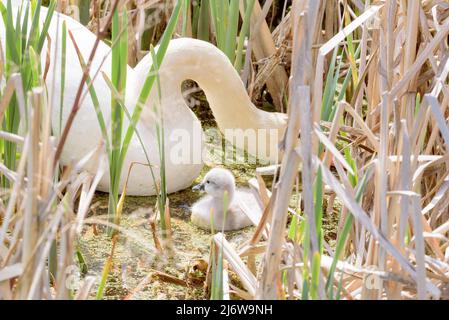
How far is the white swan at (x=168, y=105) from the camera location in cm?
236

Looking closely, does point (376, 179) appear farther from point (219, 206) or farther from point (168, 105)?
point (168, 105)

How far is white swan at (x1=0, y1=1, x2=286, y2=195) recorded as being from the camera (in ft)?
7.74

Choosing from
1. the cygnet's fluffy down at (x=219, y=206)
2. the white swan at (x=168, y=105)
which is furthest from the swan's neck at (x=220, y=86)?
the cygnet's fluffy down at (x=219, y=206)

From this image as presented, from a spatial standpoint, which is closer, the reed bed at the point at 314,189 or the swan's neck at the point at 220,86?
the reed bed at the point at 314,189

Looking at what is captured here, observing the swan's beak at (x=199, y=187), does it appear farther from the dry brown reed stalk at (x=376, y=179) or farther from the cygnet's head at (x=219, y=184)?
the dry brown reed stalk at (x=376, y=179)

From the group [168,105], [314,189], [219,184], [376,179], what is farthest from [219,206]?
[376,179]

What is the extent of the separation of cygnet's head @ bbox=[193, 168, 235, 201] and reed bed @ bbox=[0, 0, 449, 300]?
0.17 meters

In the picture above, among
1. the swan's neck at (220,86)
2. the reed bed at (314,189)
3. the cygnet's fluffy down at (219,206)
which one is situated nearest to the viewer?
the reed bed at (314,189)

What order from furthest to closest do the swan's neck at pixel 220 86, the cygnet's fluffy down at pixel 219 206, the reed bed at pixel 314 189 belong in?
1. the swan's neck at pixel 220 86
2. the cygnet's fluffy down at pixel 219 206
3. the reed bed at pixel 314 189

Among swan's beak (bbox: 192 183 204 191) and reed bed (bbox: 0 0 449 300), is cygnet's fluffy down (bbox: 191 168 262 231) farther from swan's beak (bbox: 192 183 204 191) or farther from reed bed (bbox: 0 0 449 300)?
reed bed (bbox: 0 0 449 300)

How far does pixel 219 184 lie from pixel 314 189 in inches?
23.4

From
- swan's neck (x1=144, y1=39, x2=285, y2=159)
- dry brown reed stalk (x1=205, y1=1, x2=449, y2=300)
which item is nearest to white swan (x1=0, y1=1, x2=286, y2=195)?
swan's neck (x1=144, y1=39, x2=285, y2=159)

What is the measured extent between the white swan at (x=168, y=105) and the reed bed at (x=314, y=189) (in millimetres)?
149

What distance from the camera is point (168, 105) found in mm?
2494
